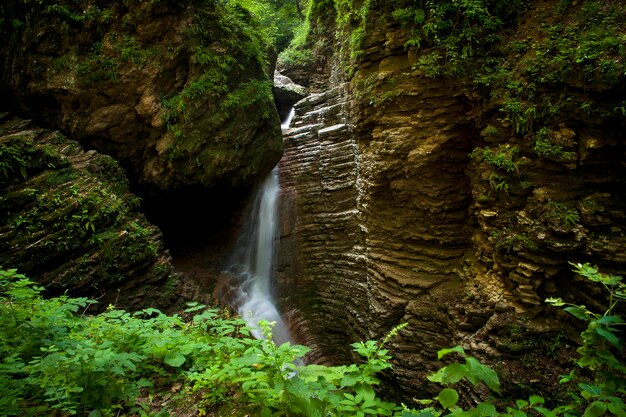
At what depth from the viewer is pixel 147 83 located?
21.4ft

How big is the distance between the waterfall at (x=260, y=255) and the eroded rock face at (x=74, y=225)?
274 centimetres

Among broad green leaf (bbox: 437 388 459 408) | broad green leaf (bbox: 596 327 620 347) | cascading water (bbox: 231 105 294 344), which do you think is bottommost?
cascading water (bbox: 231 105 294 344)

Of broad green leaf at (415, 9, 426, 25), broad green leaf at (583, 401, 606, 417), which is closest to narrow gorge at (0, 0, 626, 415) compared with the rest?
broad green leaf at (415, 9, 426, 25)

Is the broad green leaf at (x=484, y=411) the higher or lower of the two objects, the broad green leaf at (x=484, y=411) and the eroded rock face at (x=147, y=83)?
the lower

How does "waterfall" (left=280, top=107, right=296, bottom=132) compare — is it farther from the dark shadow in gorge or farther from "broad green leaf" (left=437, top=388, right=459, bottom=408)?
"broad green leaf" (left=437, top=388, right=459, bottom=408)

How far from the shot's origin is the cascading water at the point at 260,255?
8789 millimetres

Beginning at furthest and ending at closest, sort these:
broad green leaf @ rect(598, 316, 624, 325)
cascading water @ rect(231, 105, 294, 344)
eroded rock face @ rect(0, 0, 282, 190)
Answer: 1. cascading water @ rect(231, 105, 294, 344)
2. eroded rock face @ rect(0, 0, 282, 190)
3. broad green leaf @ rect(598, 316, 624, 325)

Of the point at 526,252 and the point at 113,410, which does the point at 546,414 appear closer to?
the point at 113,410

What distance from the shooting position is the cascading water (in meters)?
8.79

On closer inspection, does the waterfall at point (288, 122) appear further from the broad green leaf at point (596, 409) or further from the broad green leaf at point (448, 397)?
the broad green leaf at point (596, 409)

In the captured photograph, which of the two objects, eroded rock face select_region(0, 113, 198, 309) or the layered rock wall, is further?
the layered rock wall

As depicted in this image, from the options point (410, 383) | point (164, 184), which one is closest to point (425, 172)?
point (410, 383)

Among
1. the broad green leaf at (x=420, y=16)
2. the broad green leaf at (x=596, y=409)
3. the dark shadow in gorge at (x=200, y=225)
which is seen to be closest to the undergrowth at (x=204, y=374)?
the broad green leaf at (x=596, y=409)

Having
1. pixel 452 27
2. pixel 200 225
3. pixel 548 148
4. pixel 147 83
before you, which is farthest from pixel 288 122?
pixel 548 148
